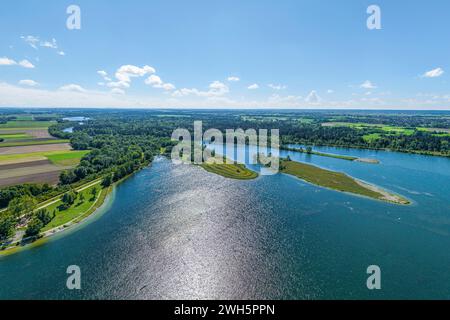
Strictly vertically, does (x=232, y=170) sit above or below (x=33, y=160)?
below

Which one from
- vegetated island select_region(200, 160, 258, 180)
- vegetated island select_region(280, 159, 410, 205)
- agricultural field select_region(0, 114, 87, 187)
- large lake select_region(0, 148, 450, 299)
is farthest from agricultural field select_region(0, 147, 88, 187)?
vegetated island select_region(280, 159, 410, 205)

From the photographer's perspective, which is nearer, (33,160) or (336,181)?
(336,181)

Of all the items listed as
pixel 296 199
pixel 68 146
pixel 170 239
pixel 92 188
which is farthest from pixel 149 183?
pixel 68 146

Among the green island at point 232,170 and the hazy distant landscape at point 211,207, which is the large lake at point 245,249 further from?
the green island at point 232,170

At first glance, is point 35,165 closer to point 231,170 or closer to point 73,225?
point 73,225

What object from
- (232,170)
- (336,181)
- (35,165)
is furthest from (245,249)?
(35,165)

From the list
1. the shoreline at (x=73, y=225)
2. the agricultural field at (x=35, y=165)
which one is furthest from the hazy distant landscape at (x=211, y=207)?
the agricultural field at (x=35, y=165)
